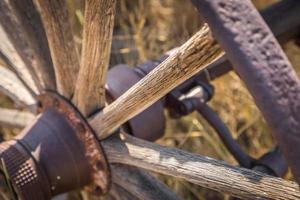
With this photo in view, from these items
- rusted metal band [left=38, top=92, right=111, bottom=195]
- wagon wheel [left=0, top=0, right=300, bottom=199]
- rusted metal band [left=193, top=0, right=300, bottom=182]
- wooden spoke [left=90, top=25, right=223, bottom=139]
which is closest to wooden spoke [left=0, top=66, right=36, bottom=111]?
wagon wheel [left=0, top=0, right=300, bottom=199]

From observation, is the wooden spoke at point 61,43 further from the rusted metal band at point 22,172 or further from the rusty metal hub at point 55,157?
the rusted metal band at point 22,172

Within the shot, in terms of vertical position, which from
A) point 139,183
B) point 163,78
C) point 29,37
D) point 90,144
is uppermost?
point 29,37

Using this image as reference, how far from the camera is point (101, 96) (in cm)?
113

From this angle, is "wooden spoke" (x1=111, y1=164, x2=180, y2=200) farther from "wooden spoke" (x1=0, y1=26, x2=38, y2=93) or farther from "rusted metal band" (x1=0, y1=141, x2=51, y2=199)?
"wooden spoke" (x1=0, y1=26, x2=38, y2=93)

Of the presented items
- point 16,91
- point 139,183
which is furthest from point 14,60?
point 139,183

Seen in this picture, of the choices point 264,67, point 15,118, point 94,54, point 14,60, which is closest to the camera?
point 264,67

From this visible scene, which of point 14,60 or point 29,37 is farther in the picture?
point 14,60

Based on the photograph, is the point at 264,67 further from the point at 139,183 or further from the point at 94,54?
the point at 139,183

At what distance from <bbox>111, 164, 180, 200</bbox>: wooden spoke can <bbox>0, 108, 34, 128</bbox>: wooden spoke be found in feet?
1.32

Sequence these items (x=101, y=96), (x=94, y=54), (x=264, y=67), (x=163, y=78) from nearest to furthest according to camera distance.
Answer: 1. (x=264, y=67)
2. (x=163, y=78)
3. (x=94, y=54)
4. (x=101, y=96)

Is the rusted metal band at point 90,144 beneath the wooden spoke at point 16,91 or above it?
beneath

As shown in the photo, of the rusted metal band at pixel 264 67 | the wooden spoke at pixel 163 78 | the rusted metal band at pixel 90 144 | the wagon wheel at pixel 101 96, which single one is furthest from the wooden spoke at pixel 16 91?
the rusted metal band at pixel 264 67

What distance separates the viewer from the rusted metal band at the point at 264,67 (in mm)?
569

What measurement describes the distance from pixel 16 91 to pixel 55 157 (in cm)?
33
